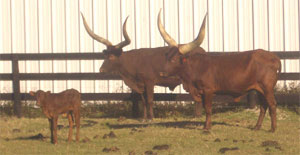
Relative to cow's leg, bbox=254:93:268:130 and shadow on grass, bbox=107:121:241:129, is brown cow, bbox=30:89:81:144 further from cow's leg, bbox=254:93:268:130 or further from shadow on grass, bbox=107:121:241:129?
cow's leg, bbox=254:93:268:130

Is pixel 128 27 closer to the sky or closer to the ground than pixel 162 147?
closer to the sky

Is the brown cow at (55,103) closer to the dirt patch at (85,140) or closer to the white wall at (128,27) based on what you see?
the dirt patch at (85,140)

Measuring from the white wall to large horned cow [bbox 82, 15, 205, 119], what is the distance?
1.49 m

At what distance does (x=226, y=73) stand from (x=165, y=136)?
162 centimetres

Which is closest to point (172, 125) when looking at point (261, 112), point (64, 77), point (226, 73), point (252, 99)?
point (226, 73)

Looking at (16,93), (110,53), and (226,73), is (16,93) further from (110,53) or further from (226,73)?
(226,73)

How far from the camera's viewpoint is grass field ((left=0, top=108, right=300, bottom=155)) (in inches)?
438

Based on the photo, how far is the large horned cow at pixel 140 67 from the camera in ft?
51.3

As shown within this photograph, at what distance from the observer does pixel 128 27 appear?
18.0 metres

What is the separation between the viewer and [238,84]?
13.2 metres

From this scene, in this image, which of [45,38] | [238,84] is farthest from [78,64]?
[238,84]

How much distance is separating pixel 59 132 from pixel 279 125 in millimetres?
3863

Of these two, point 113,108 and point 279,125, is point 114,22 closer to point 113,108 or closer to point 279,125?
point 113,108

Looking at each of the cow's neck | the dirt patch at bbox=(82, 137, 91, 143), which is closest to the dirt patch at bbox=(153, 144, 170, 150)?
the dirt patch at bbox=(82, 137, 91, 143)
